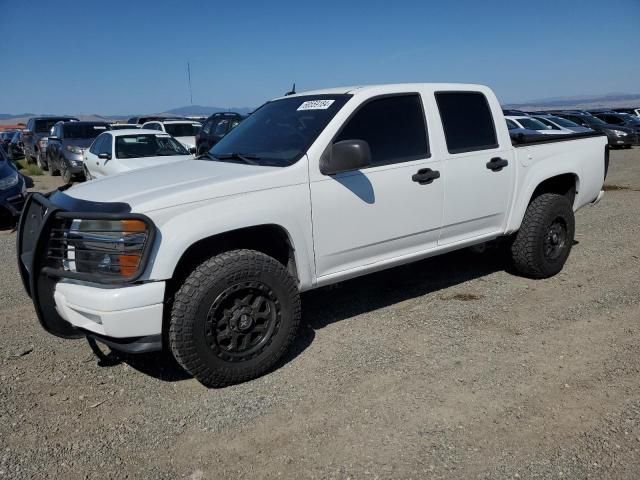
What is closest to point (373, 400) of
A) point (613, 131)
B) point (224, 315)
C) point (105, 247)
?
point (224, 315)

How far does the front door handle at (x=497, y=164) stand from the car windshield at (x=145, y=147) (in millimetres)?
7760

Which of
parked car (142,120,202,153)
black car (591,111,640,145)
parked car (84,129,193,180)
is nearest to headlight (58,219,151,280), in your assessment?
parked car (84,129,193,180)

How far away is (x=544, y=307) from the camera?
15.0 ft

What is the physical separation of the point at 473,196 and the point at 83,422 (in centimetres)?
330

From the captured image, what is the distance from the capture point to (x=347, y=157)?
3.48 m

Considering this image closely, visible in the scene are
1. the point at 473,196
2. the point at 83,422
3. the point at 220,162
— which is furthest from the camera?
the point at 473,196

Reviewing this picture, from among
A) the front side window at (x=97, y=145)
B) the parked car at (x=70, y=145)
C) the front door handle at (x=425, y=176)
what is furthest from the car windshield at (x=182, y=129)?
the front door handle at (x=425, y=176)

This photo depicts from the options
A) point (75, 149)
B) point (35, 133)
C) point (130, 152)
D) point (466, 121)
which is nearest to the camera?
point (466, 121)

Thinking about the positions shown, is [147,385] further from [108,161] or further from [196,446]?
[108,161]

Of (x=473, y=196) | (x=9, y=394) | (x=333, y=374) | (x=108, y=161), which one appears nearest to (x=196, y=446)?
(x=333, y=374)

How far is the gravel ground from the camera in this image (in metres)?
2.67

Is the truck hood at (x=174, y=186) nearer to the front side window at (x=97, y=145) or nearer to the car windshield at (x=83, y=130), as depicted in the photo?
the front side window at (x=97, y=145)

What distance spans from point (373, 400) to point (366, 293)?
191cm

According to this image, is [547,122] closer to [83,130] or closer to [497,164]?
[83,130]
